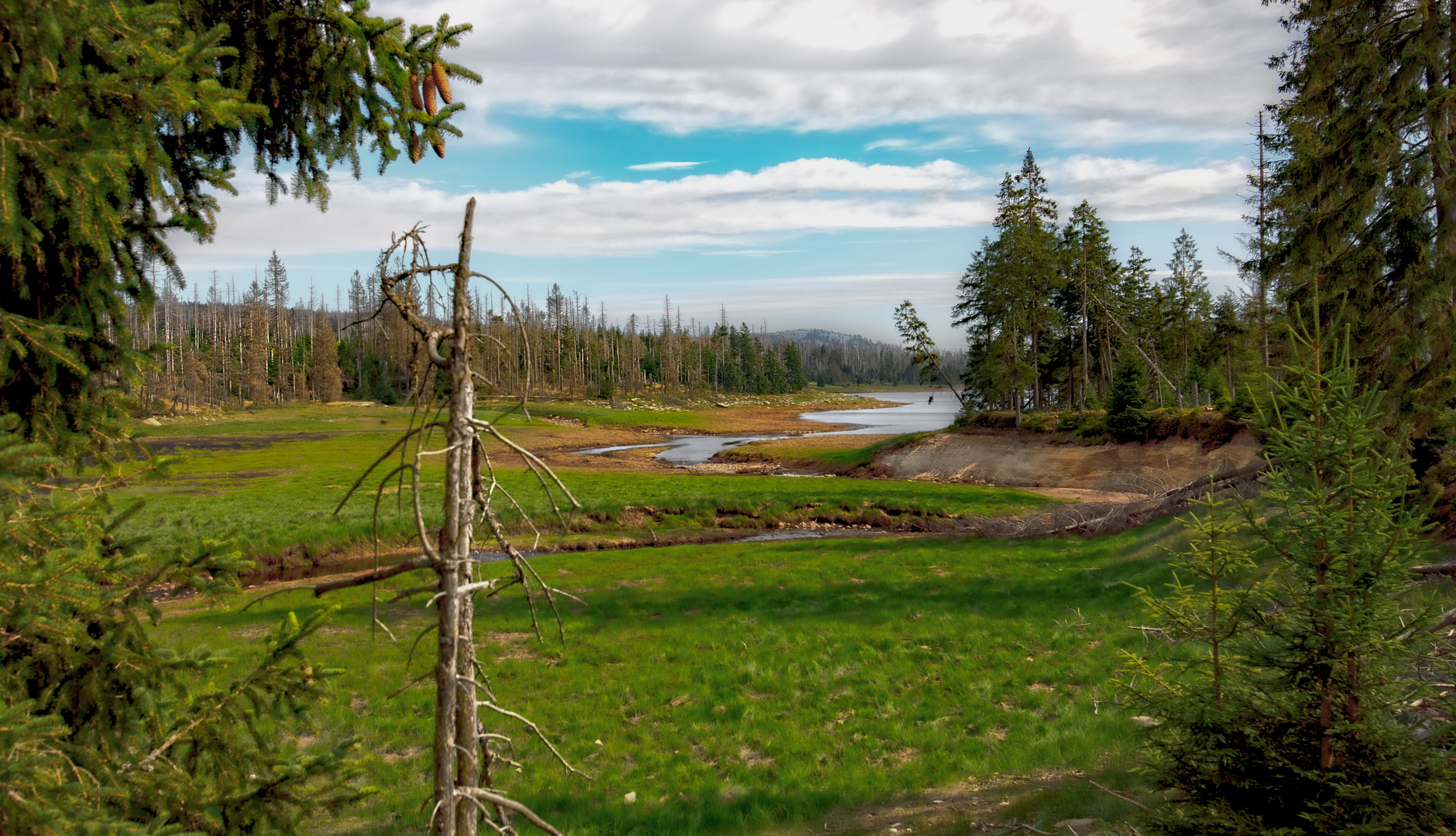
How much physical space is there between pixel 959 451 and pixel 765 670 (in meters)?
35.5

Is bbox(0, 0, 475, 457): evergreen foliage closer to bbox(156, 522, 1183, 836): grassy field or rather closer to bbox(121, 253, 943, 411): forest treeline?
bbox(156, 522, 1183, 836): grassy field

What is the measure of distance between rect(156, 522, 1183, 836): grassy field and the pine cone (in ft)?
14.9

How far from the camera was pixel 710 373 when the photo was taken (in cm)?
14925

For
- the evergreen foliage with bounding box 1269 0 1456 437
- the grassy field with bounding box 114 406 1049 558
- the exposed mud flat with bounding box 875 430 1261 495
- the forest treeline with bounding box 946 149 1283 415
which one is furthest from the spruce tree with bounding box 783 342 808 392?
the evergreen foliage with bounding box 1269 0 1456 437

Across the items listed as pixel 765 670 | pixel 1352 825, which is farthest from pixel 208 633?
pixel 1352 825

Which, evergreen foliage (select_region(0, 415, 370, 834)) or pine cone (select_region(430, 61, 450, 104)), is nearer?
evergreen foliage (select_region(0, 415, 370, 834))

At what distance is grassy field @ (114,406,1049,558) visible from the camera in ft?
75.7

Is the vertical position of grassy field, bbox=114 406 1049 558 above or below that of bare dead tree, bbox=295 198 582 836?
below

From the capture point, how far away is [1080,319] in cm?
5644

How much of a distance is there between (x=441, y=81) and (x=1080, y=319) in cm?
5893

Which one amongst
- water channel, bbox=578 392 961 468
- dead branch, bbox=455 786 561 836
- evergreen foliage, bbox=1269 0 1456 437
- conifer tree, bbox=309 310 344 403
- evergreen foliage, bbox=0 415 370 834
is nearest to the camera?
dead branch, bbox=455 786 561 836

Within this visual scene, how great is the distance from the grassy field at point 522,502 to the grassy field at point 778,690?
7.24 metres

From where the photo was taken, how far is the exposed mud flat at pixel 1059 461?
34028 mm

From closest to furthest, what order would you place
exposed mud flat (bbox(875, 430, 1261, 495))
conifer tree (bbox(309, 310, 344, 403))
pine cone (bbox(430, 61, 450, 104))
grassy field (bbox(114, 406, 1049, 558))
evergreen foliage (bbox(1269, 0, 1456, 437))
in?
1. pine cone (bbox(430, 61, 450, 104))
2. evergreen foliage (bbox(1269, 0, 1456, 437))
3. grassy field (bbox(114, 406, 1049, 558))
4. exposed mud flat (bbox(875, 430, 1261, 495))
5. conifer tree (bbox(309, 310, 344, 403))
